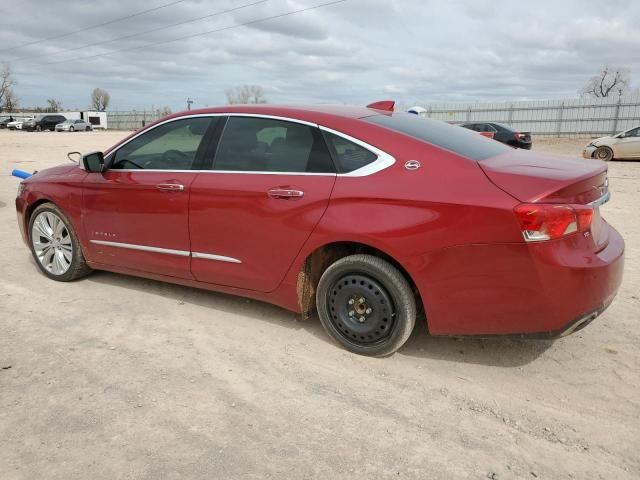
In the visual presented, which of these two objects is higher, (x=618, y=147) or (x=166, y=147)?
(x=618, y=147)

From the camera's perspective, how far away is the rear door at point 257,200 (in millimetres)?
3520

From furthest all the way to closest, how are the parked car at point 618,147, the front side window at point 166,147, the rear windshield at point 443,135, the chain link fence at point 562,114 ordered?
1. the chain link fence at point 562,114
2. the parked car at point 618,147
3. the front side window at point 166,147
4. the rear windshield at point 443,135

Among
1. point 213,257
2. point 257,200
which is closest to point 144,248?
point 213,257

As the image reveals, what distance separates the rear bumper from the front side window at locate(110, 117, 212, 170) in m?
2.13

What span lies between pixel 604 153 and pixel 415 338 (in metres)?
18.3

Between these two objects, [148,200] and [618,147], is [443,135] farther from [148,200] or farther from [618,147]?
[618,147]

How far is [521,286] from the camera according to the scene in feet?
9.43

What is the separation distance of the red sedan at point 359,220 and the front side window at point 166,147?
→ 12 mm

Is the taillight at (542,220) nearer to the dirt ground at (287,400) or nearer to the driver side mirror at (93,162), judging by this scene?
the dirt ground at (287,400)

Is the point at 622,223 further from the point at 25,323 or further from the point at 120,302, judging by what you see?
the point at 25,323

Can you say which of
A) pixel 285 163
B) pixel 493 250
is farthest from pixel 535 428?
pixel 285 163

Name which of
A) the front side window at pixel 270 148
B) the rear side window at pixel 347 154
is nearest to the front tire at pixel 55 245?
the front side window at pixel 270 148

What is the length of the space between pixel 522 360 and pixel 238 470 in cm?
205

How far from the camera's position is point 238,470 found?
242 cm
